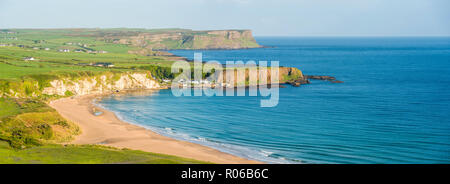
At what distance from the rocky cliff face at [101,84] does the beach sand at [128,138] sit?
491 inches

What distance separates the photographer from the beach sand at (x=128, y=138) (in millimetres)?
48719

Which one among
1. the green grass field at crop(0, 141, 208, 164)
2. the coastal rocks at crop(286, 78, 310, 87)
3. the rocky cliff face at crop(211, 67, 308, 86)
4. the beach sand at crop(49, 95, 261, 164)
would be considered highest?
the rocky cliff face at crop(211, 67, 308, 86)

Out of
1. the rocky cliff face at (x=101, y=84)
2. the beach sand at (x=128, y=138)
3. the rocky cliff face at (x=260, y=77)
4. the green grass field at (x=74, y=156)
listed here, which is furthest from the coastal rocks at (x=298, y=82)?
the green grass field at (x=74, y=156)

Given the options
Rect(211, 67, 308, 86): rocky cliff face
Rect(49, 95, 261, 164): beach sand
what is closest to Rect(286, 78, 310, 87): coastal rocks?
Rect(211, 67, 308, 86): rocky cliff face

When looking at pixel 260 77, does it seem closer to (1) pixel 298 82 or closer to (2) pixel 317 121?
(1) pixel 298 82

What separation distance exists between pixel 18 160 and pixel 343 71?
5081 inches

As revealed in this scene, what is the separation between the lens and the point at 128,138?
57.0m

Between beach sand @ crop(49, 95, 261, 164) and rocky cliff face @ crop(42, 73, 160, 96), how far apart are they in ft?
40.9

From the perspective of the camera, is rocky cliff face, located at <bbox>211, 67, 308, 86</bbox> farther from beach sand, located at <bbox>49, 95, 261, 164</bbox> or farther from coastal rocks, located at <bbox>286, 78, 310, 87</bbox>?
beach sand, located at <bbox>49, 95, 261, 164</bbox>

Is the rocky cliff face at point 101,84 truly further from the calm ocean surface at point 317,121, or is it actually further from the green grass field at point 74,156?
the green grass field at point 74,156

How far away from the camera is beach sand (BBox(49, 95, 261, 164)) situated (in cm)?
4872

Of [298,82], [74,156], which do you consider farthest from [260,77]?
[74,156]

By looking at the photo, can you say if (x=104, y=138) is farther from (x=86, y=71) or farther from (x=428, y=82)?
(x=428, y=82)
